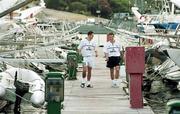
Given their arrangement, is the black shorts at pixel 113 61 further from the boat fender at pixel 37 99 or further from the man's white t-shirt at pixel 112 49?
the boat fender at pixel 37 99

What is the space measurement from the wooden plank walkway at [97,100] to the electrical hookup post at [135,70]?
0.29 meters

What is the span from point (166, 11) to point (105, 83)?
1689 cm

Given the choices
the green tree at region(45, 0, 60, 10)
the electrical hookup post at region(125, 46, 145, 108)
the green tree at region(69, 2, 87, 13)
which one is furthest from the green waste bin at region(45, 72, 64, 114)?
the green tree at region(69, 2, 87, 13)

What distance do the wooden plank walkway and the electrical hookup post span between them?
293 millimetres

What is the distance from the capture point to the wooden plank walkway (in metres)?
14.2

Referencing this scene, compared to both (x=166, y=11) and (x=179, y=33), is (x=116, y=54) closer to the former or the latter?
(x=179, y=33)

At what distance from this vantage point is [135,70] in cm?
1420

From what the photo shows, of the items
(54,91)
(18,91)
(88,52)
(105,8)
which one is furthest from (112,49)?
(105,8)

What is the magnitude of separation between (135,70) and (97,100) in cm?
227

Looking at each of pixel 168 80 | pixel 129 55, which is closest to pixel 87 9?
pixel 168 80

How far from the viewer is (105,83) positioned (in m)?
20.3

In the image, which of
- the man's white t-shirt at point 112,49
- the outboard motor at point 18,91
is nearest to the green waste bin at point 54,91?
the outboard motor at point 18,91

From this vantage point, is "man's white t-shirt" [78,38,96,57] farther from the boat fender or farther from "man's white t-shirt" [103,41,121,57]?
the boat fender

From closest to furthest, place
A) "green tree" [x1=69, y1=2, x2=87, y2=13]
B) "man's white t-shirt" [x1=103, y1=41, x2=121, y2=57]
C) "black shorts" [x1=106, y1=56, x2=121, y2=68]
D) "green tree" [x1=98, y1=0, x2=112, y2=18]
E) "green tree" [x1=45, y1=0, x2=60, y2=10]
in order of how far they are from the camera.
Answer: "man's white t-shirt" [x1=103, y1=41, x2=121, y2=57], "black shorts" [x1=106, y1=56, x2=121, y2=68], "green tree" [x1=45, y1=0, x2=60, y2=10], "green tree" [x1=69, y1=2, x2=87, y2=13], "green tree" [x1=98, y1=0, x2=112, y2=18]
